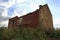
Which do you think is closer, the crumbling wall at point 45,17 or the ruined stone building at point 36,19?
the ruined stone building at point 36,19

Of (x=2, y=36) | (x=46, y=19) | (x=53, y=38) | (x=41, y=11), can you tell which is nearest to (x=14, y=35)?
(x=2, y=36)

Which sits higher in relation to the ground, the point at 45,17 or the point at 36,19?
the point at 45,17

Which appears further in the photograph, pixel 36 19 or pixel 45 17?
pixel 45 17

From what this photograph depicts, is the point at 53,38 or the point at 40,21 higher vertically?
the point at 40,21

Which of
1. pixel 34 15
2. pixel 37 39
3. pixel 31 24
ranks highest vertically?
pixel 34 15

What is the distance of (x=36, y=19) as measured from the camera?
87.1 ft

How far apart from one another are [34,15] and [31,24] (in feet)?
6.30

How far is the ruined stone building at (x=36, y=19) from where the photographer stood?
1041 inches

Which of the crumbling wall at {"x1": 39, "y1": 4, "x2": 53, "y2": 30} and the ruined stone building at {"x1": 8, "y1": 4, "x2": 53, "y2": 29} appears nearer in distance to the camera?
the ruined stone building at {"x1": 8, "y1": 4, "x2": 53, "y2": 29}

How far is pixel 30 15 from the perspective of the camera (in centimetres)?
2741

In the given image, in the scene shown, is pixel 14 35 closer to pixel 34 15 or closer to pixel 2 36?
pixel 2 36

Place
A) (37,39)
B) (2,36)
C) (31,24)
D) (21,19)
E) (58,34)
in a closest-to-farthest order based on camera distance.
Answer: (2,36)
(37,39)
(58,34)
(31,24)
(21,19)

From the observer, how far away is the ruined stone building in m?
26.5

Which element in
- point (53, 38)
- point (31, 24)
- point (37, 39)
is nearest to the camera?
point (37, 39)
